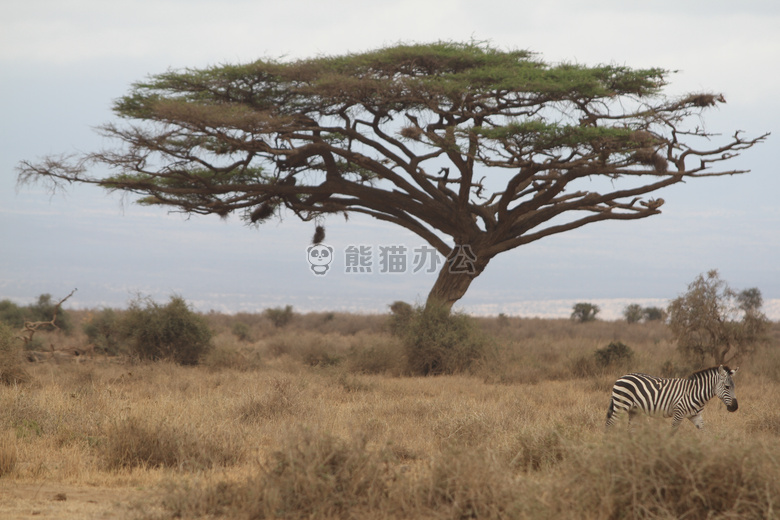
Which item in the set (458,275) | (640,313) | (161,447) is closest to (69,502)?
(161,447)

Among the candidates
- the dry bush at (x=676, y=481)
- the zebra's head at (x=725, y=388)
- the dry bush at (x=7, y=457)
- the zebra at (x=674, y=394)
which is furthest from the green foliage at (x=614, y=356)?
the dry bush at (x=7, y=457)

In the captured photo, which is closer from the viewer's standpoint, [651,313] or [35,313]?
[35,313]

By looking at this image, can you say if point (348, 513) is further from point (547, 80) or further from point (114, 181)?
point (114, 181)

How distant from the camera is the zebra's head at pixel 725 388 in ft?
25.7

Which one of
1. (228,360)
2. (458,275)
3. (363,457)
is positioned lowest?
(228,360)

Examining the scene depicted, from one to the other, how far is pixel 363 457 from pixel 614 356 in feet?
42.3

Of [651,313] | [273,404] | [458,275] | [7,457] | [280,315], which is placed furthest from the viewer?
[651,313]

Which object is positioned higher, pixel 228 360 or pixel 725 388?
pixel 725 388

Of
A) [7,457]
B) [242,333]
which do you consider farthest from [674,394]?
A: [242,333]

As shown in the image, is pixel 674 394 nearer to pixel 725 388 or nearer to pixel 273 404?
pixel 725 388

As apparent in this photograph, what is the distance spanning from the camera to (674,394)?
7.71 metres

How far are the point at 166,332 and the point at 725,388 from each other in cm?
1391

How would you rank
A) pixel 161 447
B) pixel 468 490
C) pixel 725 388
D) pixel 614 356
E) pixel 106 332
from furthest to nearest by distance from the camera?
pixel 106 332
pixel 614 356
pixel 725 388
pixel 161 447
pixel 468 490

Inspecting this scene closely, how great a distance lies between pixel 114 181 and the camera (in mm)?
19500
